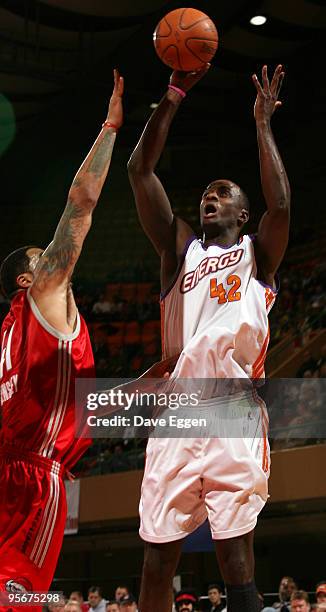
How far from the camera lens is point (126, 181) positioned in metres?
18.1

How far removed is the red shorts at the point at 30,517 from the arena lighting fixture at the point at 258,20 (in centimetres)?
1329

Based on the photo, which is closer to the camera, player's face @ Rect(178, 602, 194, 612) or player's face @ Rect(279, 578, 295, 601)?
player's face @ Rect(178, 602, 194, 612)

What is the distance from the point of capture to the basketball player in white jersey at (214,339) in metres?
3.51

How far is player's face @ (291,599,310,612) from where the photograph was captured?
7.85 m

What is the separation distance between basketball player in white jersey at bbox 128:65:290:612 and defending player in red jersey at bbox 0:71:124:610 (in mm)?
490

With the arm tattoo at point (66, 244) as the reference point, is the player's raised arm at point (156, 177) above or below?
above

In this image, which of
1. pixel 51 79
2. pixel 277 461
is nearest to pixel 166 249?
pixel 277 461

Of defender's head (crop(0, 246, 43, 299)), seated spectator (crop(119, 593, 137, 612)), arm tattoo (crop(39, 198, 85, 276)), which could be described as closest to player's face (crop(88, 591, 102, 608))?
seated spectator (crop(119, 593, 137, 612))

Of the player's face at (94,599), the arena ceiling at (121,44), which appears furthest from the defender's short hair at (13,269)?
the arena ceiling at (121,44)

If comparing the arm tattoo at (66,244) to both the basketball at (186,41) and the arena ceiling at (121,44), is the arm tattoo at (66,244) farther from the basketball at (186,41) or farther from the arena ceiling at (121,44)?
the arena ceiling at (121,44)

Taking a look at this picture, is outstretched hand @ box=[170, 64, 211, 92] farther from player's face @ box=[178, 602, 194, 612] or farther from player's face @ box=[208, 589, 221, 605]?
player's face @ box=[208, 589, 221, 605]

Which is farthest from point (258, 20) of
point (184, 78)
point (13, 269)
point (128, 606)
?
point (13, 269)

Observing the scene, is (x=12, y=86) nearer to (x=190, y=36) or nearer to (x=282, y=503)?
(x=282, y=503)

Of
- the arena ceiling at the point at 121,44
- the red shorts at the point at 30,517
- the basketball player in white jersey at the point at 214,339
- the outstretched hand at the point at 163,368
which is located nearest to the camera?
the red shorts at the point at 30,517
